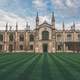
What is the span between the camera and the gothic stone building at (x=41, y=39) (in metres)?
78.8

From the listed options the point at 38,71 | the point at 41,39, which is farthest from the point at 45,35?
the point at 38,71

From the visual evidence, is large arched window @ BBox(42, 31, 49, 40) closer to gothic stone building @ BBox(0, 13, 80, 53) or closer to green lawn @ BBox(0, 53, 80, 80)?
gothic stone building @ BBox(0, 13, 80, 53)

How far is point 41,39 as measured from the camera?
3113 inches

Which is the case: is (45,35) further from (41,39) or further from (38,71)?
(38,71)

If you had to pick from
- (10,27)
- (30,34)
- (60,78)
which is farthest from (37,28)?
(60,78)

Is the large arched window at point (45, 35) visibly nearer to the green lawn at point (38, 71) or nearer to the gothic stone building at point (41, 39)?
the gothic stone building at point (41, 39)

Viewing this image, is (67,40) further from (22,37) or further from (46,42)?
(22,37)

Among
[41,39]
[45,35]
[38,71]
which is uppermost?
[45,35]

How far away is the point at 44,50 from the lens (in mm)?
79188

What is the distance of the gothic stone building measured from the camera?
78.8 m

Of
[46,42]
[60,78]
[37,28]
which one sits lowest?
[60,78]

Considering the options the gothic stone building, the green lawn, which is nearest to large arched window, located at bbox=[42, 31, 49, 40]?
the gothic stone building

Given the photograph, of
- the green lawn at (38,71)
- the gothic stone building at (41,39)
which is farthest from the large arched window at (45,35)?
the green lawn at (38,71)

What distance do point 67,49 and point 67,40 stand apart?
316 centimetres
